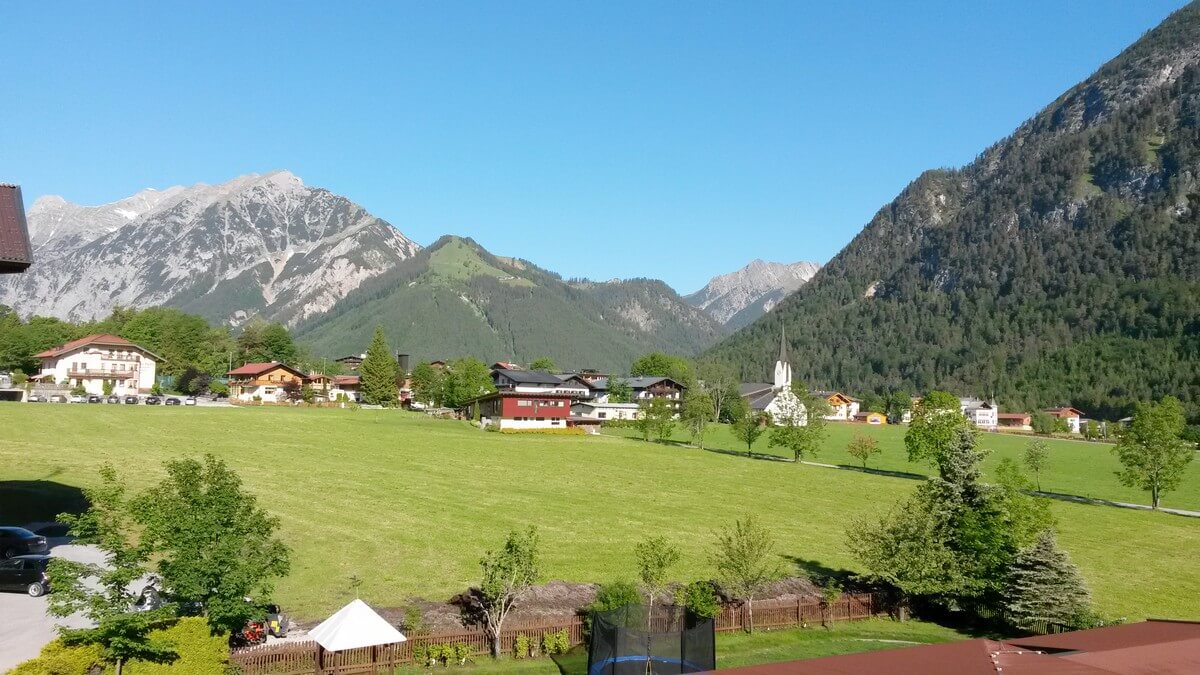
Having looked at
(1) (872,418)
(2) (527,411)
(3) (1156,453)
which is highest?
(1) (872,418)

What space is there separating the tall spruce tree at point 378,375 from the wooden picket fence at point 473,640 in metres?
108

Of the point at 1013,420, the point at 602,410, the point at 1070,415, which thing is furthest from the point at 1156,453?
the point at 1013,420

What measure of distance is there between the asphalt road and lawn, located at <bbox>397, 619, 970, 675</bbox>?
1008 centimetres

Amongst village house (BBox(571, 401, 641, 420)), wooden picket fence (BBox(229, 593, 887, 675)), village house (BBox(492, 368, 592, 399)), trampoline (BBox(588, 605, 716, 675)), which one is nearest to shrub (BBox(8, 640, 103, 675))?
wooden picket fence (BBox(229, 593, 887, 675))

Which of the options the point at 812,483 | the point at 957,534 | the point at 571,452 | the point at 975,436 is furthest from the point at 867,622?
the point at 571,452

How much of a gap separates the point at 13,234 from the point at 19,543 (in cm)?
1306

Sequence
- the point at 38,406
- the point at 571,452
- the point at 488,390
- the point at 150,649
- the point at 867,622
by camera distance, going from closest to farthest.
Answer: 1. the point at 150,649
2. the point at 867,622
3. the point at 571,452
4. the point at 38,406
5. the point at 488,390

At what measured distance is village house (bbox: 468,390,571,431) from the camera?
96.8 metres

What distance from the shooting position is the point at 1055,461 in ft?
309

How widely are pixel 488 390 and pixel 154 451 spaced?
204 ft

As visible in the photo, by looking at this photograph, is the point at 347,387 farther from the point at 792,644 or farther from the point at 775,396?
the point at 792,644

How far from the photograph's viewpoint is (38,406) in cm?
8419

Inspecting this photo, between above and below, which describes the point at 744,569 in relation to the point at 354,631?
above

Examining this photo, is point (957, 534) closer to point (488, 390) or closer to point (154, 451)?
point (154, 451)
